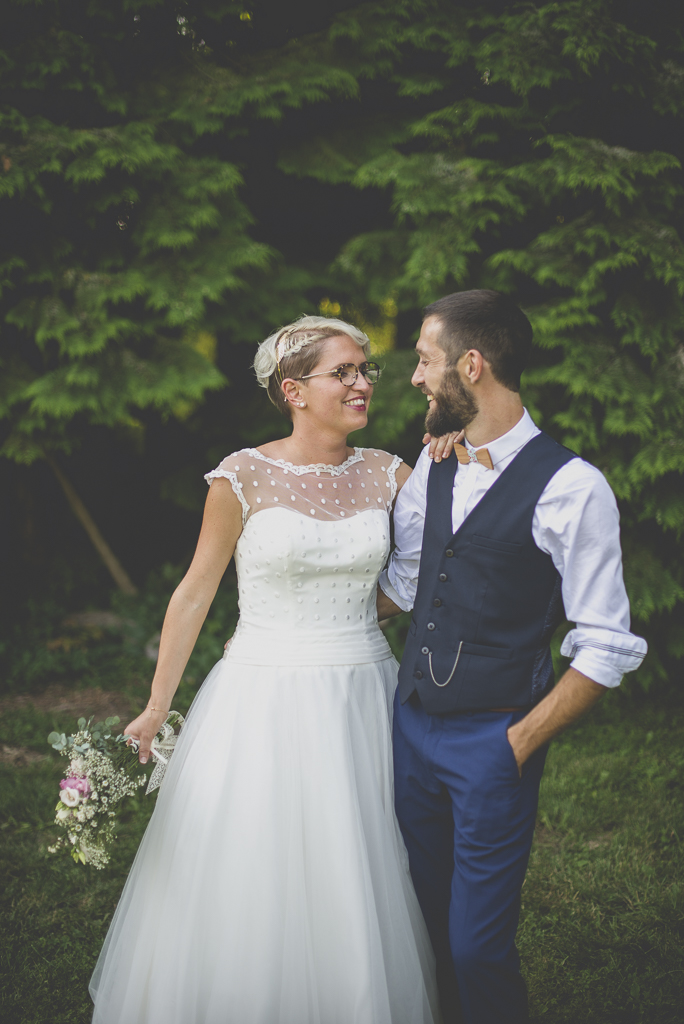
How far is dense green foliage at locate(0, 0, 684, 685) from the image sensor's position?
4.76m

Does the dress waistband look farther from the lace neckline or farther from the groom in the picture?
the lace neckline

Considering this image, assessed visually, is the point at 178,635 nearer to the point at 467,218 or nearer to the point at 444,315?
the point at 444,315

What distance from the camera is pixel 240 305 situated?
5785mm

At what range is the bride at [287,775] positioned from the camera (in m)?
2.38

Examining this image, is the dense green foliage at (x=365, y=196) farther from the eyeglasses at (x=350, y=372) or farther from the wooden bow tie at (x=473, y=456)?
the wooden bow tie at (x=473, y=456)

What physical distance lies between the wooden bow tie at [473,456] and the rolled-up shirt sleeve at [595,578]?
0.84 feet

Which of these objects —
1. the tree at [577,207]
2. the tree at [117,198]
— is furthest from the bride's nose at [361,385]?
the tree at [117,198]

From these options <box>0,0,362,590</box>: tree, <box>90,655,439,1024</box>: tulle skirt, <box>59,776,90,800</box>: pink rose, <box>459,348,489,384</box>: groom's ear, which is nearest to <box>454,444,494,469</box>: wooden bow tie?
<box>459,348,489,384</box>: groom's ear

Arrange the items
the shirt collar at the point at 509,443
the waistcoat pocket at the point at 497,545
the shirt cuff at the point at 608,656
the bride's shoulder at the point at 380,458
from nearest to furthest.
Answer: the shirt cuff at the point at 608,656
the waistcoat pocket at the point at 497,545
the shirt collar at the point at 509,443
the bride's shoulder at the point at 380,458

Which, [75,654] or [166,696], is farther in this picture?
[75,654]

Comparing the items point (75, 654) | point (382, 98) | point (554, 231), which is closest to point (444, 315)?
point (554, 231)

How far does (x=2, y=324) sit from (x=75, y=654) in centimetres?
265

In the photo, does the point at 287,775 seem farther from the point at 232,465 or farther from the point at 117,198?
the point at 117,198

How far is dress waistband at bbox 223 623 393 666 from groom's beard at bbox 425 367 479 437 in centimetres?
85
